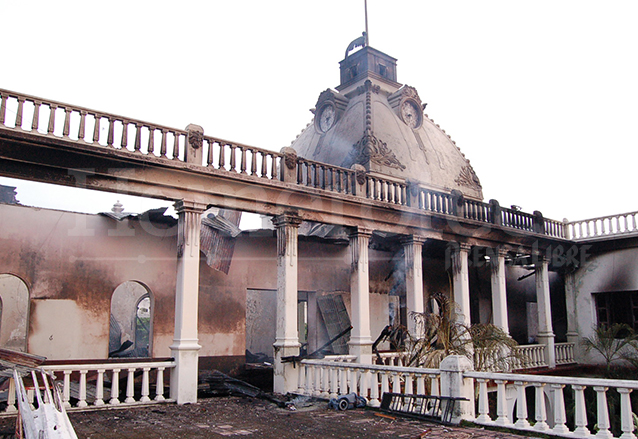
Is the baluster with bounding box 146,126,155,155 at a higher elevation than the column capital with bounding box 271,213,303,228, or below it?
higher

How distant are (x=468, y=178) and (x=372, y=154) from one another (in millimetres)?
5946

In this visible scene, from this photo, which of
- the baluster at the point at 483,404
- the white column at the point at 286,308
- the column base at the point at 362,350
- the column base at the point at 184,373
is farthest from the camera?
the column base at the point at 362,350

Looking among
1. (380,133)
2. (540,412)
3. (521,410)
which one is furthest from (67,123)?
(380,133)

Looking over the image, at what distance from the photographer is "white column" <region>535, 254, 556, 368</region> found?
18.4 m

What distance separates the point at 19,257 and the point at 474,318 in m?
15.9

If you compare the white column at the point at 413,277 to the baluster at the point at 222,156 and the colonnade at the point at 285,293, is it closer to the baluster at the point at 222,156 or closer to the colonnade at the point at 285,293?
the colonnade at the point at 285,293

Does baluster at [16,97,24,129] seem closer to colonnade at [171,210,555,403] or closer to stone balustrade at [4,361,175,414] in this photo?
colonnade at [171,210,555,403]

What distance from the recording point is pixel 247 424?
8188 mm

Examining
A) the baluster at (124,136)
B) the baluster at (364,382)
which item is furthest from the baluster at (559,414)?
the baluster at (124,136)

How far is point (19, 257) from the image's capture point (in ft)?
38.4

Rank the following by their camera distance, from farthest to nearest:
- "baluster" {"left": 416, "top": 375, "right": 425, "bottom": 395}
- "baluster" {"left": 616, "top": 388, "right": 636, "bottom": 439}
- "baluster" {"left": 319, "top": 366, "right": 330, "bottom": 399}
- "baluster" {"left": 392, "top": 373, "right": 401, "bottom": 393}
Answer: "baluster" {"left": 319, "top": 366, "right": 330, "bottom": 399} < "baluster" {"left": 392, "top": 373, "right": 401, "bottom": 393} < "baluster" {"left": 416, "top": 375, "right": 425, "bottom": 395} < "baluster" {"left": 616, "top": 388, "right": 636, "bottom": 439}

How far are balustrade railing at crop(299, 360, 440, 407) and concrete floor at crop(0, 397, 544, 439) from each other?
0.53 m

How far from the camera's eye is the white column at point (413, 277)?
14734 millimetres

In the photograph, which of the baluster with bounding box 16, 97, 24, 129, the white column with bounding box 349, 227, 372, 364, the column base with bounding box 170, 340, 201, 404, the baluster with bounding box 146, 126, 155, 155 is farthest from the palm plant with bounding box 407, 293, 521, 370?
the baluster with bounding box 16, 97, 24, 129
